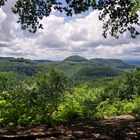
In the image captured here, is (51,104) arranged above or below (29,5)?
below

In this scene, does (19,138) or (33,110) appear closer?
(19,138)

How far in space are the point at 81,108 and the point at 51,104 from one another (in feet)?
7.11

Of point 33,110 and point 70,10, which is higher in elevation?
point 70,10

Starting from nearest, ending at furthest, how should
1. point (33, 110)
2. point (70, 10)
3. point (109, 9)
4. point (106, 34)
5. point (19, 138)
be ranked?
point (19, 138)
point (70, 10)
point (109, 9)
point (106, 34)
point (33, 110)

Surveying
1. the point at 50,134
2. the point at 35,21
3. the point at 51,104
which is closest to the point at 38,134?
the point at 50,134

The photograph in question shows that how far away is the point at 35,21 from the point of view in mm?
13461

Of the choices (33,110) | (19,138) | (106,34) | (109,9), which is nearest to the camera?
(19,138)

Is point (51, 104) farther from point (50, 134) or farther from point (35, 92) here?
point (50, 134)

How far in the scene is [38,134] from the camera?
11.1 m

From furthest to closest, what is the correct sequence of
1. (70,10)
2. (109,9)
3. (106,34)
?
(106,34) < (109,9) < (70,10)

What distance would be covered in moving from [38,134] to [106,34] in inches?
225

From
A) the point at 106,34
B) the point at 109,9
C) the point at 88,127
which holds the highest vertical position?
the point at 109,9

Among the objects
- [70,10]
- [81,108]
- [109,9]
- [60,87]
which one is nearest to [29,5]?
[70,10]

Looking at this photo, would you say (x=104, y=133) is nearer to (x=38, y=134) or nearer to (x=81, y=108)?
(x=38, y=134)
